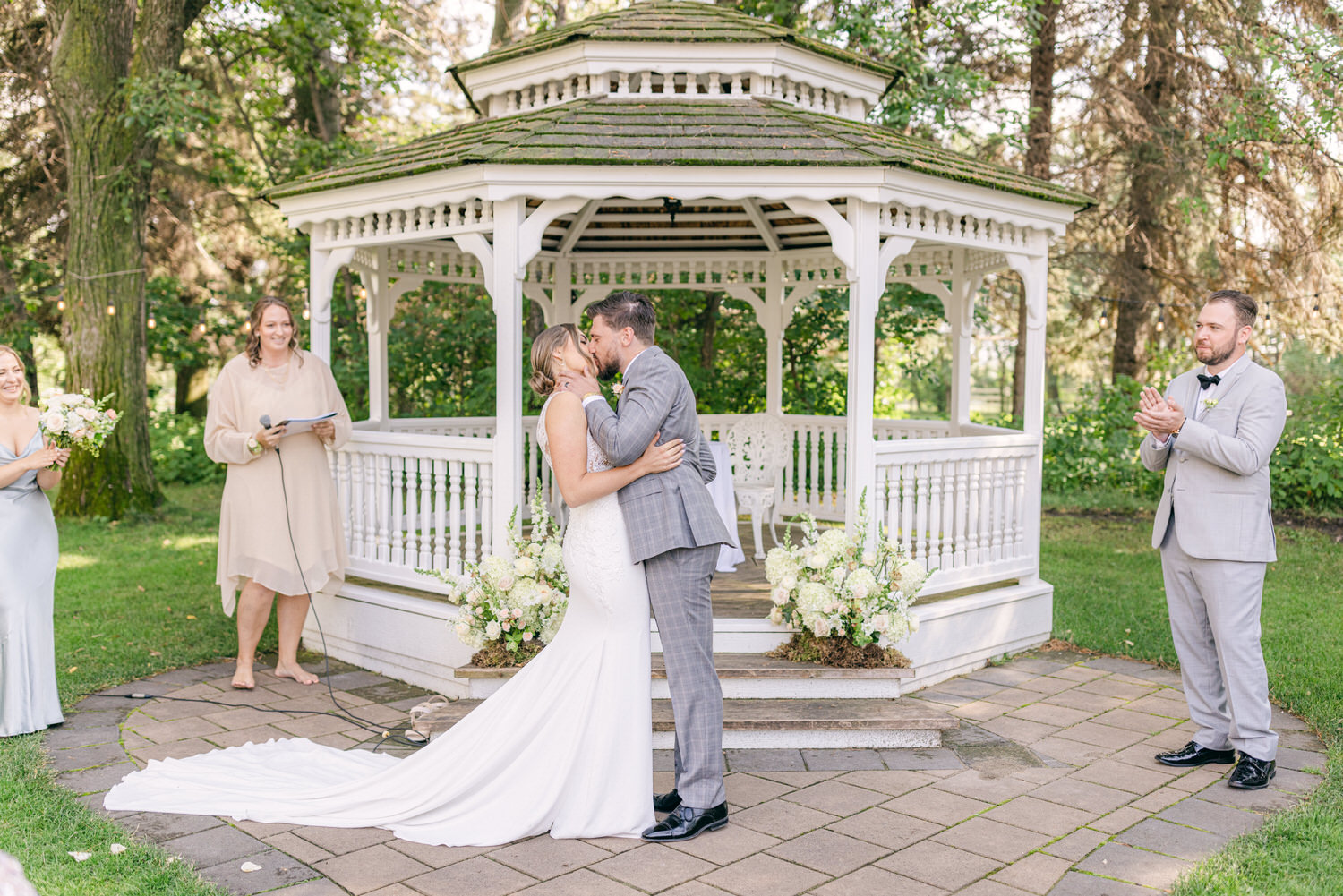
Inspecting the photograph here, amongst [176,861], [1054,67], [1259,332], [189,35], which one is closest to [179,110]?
[189,35]

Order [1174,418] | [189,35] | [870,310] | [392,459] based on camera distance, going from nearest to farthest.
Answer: [1174,418] < [870,310] < [392,459] < [189,35]

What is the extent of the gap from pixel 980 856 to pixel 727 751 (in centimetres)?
162

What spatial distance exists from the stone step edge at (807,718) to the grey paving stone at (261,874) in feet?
4.51

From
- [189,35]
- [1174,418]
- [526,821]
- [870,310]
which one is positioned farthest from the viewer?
[189,35]

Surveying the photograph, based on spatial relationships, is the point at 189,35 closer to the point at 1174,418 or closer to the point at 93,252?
the point at 93,252

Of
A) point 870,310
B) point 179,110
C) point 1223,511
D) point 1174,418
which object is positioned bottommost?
point 1223,511

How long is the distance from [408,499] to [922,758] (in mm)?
3510

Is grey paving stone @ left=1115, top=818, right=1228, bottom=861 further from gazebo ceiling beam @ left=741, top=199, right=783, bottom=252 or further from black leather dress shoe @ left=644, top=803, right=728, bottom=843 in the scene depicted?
gazebo ceiling beam @ left=741, top=199, right=783, bottom=252

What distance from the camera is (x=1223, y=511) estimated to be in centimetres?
469

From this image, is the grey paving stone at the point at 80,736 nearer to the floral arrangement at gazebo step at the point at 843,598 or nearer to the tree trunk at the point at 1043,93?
the floral arrangement at gazebo step at the point at 843,598

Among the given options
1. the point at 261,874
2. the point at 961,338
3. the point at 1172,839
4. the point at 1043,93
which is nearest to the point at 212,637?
the point at 261,874

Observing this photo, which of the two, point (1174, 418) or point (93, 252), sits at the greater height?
point (93, 252)

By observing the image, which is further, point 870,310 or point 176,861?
point 870,310

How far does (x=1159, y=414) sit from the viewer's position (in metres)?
4.53
